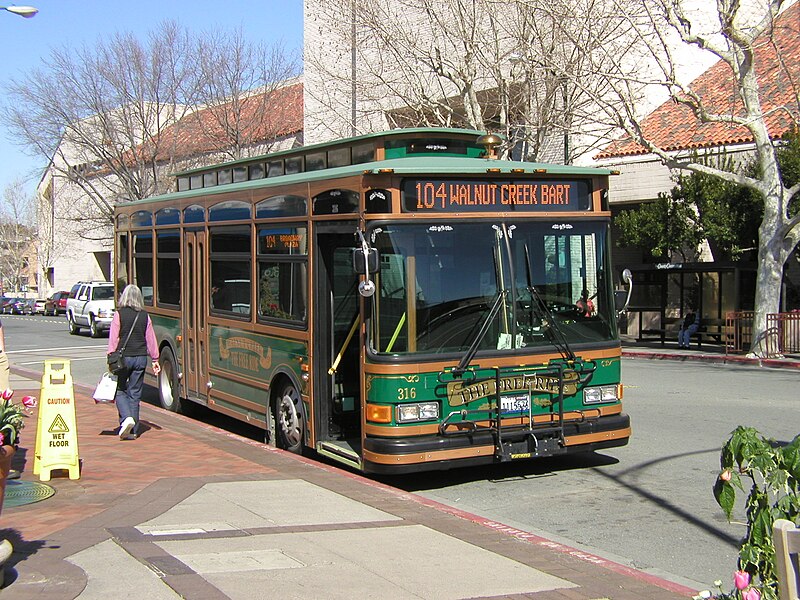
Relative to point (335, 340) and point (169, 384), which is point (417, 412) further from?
point (169, 384)

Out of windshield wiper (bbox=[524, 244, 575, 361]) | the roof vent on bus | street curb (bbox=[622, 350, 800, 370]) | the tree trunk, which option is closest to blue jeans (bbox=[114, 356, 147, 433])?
the roof vent on bus

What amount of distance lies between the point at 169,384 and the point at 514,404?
7588 mm

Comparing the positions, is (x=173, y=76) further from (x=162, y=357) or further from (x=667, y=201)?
(x=162, y=357)

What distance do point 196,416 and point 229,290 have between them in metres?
3.28

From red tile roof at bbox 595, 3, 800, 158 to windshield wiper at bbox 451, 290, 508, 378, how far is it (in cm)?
1915

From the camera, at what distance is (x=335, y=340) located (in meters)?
10.2

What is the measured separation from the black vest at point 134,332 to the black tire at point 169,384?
9.76ft

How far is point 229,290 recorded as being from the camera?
496 inches

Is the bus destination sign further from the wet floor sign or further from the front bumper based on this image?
the wet floor sign

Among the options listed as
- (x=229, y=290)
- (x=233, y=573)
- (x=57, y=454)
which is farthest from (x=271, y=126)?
(x=233, y=573)

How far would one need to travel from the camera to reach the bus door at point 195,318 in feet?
44.6

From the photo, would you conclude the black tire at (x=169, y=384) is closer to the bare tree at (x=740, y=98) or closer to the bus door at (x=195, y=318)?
the bus door at (x=195, y=318)

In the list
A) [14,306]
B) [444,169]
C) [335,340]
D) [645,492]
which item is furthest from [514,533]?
[14,306]

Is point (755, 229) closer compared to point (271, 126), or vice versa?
point (755, 229)
